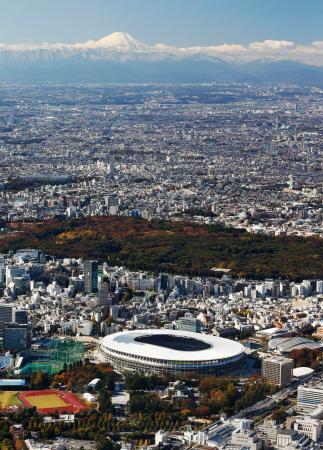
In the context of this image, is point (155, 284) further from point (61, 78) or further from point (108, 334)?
point (61, 78)

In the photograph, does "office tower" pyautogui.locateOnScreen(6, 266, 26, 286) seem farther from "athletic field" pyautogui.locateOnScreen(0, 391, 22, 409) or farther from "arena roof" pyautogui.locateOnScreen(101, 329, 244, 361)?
"athletic field" pyautogui.locateOnScreen(0, 391, 22, 409)

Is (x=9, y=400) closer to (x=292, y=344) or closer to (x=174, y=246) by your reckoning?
(x=292, y=344)

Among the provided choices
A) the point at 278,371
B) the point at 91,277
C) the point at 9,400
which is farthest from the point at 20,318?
the point at 278,371

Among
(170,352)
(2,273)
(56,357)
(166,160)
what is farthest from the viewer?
(166,160)

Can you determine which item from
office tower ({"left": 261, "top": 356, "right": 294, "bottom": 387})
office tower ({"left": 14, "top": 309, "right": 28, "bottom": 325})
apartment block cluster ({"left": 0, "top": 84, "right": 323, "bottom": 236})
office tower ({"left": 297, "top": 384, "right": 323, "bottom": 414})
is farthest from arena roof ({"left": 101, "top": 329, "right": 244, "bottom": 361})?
apartment block cluster ({"left": 0, "top": 84, "right": 323, "bottom": 236})

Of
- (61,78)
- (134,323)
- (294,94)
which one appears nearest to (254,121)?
(294,94)

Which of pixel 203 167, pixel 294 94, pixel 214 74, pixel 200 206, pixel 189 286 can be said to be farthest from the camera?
pixel 214 74

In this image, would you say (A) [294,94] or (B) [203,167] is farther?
(A) [294,94]
